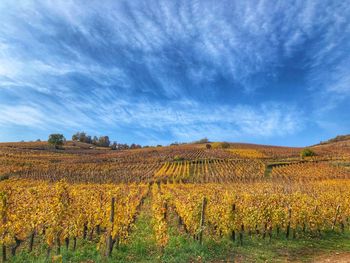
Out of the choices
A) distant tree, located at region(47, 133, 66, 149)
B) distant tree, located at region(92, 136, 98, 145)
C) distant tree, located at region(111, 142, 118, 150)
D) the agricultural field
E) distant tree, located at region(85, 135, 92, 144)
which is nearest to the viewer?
the agricultural field

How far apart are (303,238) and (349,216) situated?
6.80 metres

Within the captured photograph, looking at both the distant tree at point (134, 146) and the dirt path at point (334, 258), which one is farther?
the distant tree at point (134, 146)

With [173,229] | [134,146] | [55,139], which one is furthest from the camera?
[134,146]

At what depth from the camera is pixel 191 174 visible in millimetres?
57062

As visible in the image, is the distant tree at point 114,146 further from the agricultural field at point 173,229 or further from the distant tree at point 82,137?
the agricultural field at point 173,229

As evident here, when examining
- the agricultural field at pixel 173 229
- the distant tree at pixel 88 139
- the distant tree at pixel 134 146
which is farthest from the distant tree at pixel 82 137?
the agricultural field at pixel 173 229

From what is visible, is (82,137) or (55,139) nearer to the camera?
(55,139)

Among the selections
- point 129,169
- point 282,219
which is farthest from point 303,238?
point 129,169

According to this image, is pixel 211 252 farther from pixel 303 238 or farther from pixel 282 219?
pixel 303 238

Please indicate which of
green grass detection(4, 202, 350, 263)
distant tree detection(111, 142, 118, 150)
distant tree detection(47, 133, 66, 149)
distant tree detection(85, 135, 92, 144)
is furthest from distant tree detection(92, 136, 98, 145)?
green grass detection(4, 202, 350, 263)

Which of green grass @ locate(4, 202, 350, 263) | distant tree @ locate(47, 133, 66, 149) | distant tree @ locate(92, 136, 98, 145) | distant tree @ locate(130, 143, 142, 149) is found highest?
distant tree @ locate(92, 136, 98, 145)

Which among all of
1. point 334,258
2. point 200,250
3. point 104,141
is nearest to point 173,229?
point 200,250

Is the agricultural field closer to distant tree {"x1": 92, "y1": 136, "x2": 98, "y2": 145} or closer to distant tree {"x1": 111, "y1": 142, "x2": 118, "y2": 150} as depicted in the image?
distant tree {"x1": 111, "y1": 142, "x2": 118, "y2": 150}

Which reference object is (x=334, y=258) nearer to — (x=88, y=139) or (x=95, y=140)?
(x=95, y=140)
